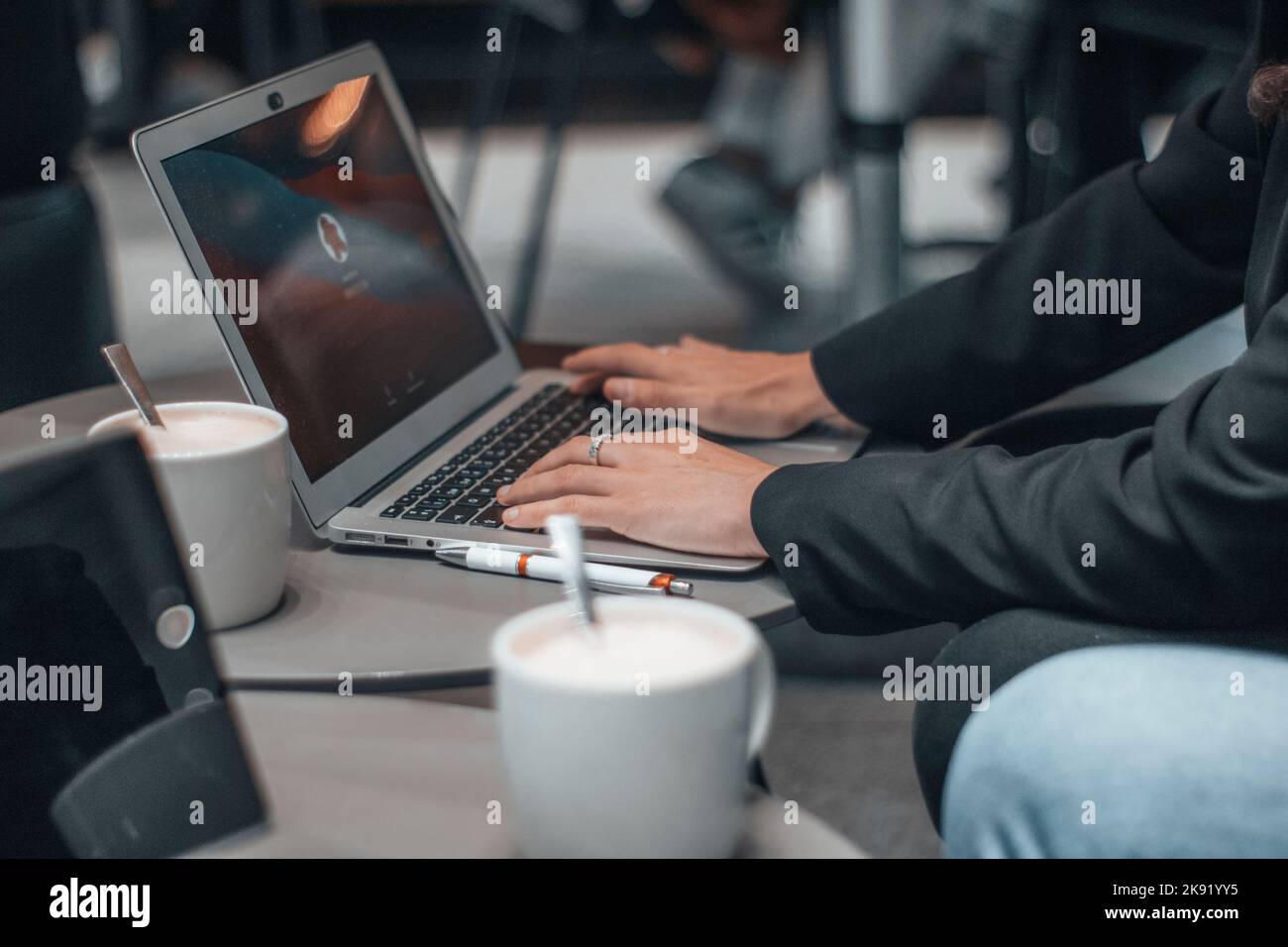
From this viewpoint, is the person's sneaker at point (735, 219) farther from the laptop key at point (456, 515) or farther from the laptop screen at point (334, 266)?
the laptop key at point (456, 515)

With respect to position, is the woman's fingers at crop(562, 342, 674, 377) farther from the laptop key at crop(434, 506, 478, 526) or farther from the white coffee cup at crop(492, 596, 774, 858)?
the white coffee cup at crop(492, 596, 774, 858)

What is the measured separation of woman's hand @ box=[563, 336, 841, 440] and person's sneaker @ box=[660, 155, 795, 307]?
2.09 metres

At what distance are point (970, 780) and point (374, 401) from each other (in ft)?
1.40

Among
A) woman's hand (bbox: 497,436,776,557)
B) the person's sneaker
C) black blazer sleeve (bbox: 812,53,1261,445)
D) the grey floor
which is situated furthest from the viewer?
the person's sneaker

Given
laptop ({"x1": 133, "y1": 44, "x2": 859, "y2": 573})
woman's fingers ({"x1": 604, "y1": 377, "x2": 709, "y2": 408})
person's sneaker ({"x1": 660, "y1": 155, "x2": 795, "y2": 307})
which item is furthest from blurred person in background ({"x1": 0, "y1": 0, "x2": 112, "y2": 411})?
person's sneaker ({"x1": 660, "y1": 155, "x2": 795, "y2": 307})

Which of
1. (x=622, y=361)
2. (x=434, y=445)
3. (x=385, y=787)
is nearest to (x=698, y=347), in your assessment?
(x=622, y=361)

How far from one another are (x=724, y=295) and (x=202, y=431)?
296 cm

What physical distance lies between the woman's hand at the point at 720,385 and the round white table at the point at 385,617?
21 cm

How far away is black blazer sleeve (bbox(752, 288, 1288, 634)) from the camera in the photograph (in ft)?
1.90

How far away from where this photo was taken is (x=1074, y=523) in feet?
1.99

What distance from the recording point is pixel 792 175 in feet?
10.4

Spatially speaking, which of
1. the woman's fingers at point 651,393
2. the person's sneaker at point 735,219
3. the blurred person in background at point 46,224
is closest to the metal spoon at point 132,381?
the woman's fingers at point 651,393
